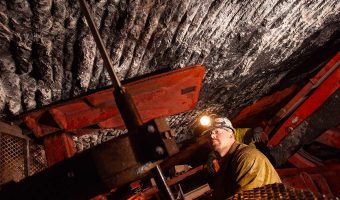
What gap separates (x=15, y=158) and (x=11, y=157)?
59mm

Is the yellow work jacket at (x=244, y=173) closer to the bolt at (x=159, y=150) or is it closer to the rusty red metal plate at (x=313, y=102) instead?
the rusty red metal plate at (x=313, y=102)

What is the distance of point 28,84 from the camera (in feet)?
8.62

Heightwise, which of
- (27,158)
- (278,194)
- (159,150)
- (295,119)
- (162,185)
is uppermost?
(27,158)

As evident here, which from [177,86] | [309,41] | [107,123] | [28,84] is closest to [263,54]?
[309,41]

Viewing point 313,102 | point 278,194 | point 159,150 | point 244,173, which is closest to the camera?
point 159,150

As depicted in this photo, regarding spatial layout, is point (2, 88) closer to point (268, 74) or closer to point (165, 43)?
point (165, 43)

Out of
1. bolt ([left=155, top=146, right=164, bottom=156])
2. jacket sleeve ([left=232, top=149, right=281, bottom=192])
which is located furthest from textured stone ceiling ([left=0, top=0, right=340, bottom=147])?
Result: bolt ([left=155, top=146, right=164, bottom=156])

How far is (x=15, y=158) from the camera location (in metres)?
3.16

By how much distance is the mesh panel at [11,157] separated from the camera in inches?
116

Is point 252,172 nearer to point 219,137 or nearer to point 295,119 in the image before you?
point 219,137

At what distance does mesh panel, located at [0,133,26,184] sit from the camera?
2945 mm

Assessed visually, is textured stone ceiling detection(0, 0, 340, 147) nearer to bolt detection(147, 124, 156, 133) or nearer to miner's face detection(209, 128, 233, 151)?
miner's face detection(209, 128, 233, 151)

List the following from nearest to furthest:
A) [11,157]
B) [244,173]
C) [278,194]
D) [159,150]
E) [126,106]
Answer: [159,150] < [126,106] < [278,194] < [11,157] < [244,173]

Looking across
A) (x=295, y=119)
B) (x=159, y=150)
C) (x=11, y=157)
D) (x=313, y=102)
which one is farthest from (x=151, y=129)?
(x=295, y=119)
